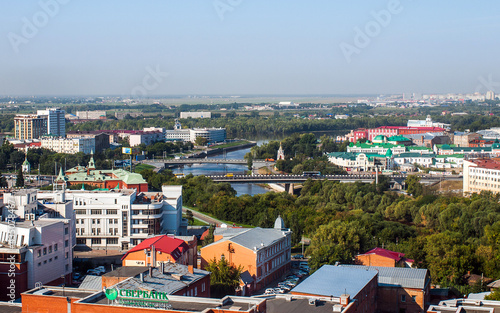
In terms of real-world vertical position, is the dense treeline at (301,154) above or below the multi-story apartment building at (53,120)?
below

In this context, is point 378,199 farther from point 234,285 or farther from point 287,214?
point 234,285

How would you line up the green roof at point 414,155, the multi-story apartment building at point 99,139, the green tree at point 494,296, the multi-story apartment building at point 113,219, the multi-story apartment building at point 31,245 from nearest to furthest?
1. the green tree at point 494,296
2. the multi-story apartment building at point 31,245
3. the multi-story apartment building at point 113,219
4. the green roof at point 414,155
5. the multi-story apartment building at point 99,139

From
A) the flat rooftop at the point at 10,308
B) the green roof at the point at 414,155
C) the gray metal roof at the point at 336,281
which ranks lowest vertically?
the green roof at the point at 414,155

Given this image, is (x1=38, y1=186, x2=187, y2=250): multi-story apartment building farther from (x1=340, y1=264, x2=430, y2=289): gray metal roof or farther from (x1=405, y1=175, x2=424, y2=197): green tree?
(x1=405, y1=175, x2=424, y2=197): green tree

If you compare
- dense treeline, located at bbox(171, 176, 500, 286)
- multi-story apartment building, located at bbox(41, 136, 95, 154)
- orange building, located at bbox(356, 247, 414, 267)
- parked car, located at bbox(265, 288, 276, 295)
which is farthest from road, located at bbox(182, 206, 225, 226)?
multi-story apartment building, located at bbox(41, 136, 95, 154)

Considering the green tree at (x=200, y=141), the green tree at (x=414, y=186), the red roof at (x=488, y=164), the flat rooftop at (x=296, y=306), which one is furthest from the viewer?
the green tree at (x=200, y=141)

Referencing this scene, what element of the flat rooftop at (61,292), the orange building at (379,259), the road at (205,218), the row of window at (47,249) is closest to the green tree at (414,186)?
the road at (205,218)

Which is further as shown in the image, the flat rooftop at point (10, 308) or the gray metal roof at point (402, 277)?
the gray metal roof at point (402, 277)

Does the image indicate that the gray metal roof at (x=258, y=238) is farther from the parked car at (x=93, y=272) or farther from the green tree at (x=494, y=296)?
the green tree at (x=494, y=296)

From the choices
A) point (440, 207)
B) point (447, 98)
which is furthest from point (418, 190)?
point (447, 98)
